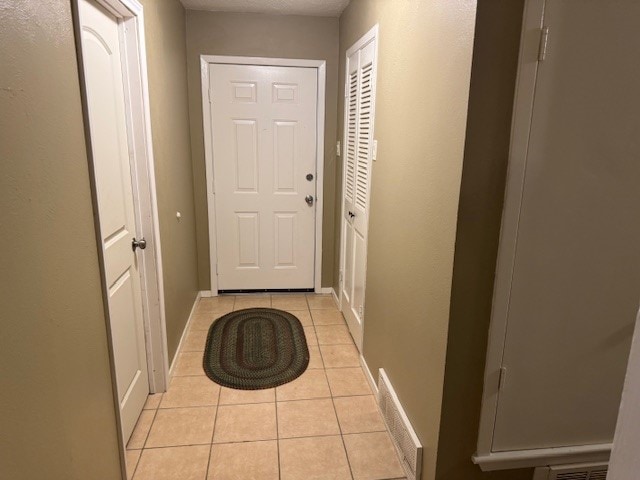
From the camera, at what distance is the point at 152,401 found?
242 cm

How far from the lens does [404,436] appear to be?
6.36 ft

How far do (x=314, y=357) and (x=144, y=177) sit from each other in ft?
5.20

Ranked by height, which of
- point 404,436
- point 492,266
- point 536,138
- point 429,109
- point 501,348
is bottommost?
point 404,436

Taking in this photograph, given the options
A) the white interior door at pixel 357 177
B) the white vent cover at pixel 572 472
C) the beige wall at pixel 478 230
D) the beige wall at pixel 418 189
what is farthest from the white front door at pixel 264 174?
the white vent cover at pixel 572 472

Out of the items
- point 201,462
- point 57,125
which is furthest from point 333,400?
point 57,125

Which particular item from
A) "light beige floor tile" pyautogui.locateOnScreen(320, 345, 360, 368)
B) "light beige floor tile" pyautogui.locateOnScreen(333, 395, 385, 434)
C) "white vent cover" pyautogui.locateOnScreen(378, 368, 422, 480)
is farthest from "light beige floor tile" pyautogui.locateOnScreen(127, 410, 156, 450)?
"white vent cover" pyautogui.locateOnScreen(378, 368, 422, 480)

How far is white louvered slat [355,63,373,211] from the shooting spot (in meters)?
2.60

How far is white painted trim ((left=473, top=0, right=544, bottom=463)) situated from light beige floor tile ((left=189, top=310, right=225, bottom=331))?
2.28 m

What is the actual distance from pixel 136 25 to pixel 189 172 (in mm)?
1512

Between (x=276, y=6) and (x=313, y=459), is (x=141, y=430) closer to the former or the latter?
(x=313, y=459)

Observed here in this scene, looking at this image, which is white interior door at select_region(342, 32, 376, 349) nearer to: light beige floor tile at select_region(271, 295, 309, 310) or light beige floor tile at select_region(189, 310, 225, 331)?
light beige floor tile at select_region(271, 295, 309, 310)

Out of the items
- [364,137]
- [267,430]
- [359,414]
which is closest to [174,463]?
[267,430]

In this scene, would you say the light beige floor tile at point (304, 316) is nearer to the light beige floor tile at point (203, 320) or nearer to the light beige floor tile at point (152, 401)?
the light beige floor tile at point (203, 320)

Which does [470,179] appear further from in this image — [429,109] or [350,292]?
[350,292]
